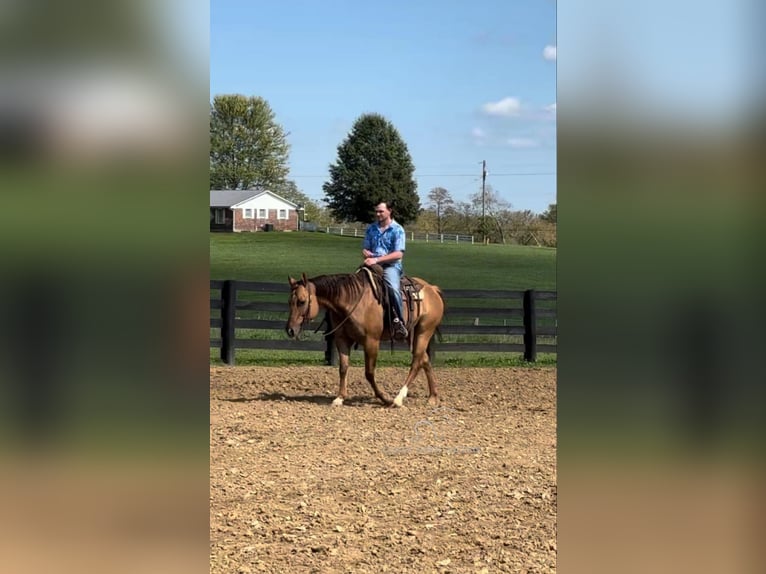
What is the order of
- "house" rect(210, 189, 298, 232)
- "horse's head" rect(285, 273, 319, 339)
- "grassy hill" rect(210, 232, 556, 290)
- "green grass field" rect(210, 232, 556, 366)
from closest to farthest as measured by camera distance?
"horse's head" rect(285, 273, 319, 339) → "house" rect(210, 189, 298, 232) → "green grass field" rect(210, 232, 556, 366) → "grassy hill" rect(210, 232, 556, 290)

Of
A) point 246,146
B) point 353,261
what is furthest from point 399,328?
point 353,261

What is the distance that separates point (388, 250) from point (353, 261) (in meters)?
6.93

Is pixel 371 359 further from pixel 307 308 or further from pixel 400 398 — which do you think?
pixel 307 308

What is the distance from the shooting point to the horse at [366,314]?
23.6 feet

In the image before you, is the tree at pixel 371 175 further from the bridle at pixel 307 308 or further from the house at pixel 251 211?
the bridle at pixel 307 308

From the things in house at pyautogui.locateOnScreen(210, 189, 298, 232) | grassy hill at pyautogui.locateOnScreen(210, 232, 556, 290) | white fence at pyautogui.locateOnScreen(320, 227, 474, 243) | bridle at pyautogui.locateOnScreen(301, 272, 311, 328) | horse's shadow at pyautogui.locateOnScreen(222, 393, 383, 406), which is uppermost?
house at pyautogui.locateOnScreen(210, 189, 298, 232)

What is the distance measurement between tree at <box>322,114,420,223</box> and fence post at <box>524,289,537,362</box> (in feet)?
6.13

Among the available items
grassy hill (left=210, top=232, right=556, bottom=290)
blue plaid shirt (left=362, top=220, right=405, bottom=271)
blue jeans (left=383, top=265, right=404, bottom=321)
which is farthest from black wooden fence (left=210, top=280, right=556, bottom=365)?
blue plaid shirt (left=362, top=220, right=405, bottom=271)

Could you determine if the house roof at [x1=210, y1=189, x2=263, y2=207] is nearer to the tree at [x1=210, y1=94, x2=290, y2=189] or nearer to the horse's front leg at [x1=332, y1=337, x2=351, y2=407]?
the tree at [x1=210, y1=94, x2=290, y2=189]

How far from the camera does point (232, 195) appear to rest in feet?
34.7

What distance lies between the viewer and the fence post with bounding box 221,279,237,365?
33.1ft
